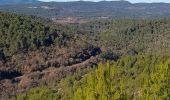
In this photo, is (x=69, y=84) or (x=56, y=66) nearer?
(x=69, y=84)

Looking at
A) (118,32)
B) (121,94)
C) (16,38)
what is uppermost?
(121,94)

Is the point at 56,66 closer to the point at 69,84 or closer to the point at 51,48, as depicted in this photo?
the point at 51,48

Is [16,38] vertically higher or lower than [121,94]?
lower

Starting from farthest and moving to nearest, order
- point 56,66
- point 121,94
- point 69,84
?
point 56,66 < point 69,84 < point 121,94

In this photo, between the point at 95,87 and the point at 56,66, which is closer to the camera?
the point at 95,87

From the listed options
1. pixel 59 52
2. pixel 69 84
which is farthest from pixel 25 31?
pixel 69 84

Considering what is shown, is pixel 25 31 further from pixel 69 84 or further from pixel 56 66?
pixel 69 84

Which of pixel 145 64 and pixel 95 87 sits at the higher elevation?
pixel 95 87

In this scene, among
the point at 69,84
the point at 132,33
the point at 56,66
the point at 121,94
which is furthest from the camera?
the point at 132,33

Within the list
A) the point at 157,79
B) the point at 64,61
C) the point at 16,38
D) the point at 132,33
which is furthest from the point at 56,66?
the point at 132,33
